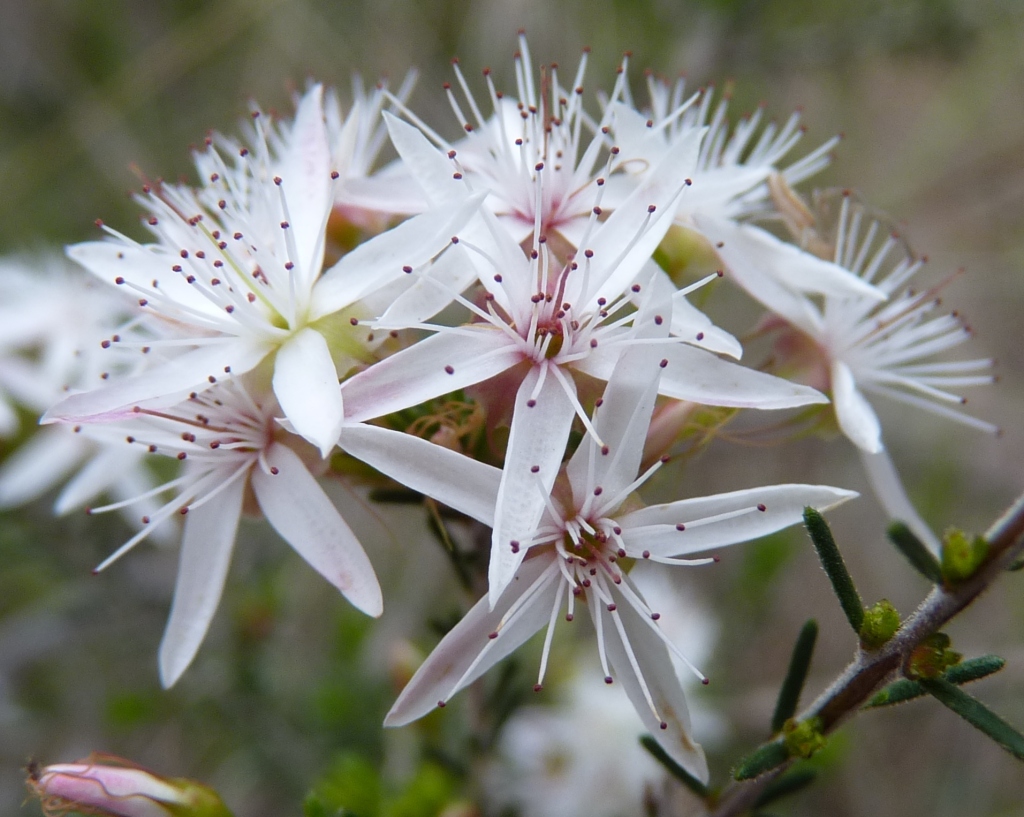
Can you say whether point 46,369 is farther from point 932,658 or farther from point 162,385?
point 932,658

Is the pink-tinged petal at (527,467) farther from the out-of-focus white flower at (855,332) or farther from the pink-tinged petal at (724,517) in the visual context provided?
the out-of-focus white flower at (855,332)

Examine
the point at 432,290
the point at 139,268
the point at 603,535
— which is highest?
the point at 139,268

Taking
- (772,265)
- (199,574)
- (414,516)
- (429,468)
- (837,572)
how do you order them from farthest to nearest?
(414,516)
(772,265)
(199,574)
(429,468)
(837,572)

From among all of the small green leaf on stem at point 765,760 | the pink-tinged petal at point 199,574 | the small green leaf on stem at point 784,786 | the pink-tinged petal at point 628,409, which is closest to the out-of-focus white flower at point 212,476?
the pink-tinged petal at point 199,574

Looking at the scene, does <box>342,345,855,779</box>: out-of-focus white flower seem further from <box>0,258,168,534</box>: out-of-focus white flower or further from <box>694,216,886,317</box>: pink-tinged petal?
<box>0,258,168,534</box>: out-of-focus white flower

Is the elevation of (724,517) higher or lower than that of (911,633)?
higher

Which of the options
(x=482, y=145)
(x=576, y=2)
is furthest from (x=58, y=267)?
(x=576, y=2)

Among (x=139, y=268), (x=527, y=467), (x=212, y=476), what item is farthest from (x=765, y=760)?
(x=139, y=268)
